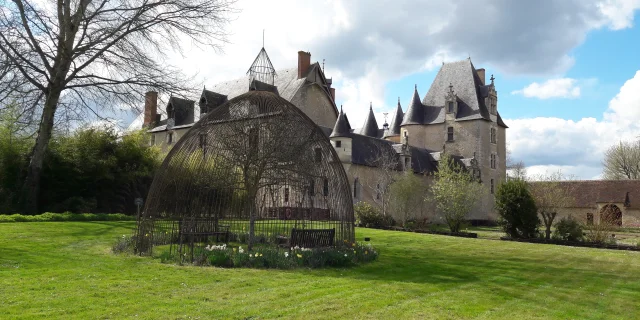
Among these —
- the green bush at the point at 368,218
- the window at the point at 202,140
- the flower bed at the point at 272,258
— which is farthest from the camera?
the green bush at the point at 368,218

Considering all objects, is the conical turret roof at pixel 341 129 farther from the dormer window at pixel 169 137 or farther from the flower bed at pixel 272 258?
the flower bed at pixel 272 258

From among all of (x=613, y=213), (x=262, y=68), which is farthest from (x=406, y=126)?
(x=262, y=68)

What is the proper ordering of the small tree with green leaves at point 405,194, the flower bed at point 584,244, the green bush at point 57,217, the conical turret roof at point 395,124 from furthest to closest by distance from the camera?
1. the conical turret roof at point 395,124
2. the small tree with green leaves at point 405,194
3. the flower bed at point 584,244
4. the green bush at point 57,217

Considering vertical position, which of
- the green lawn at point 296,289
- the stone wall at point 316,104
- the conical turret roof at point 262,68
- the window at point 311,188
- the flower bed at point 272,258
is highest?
the stone wall at point 316,104

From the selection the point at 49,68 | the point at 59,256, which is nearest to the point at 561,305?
the point at 59,256

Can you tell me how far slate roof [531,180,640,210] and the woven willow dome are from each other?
34196 mm

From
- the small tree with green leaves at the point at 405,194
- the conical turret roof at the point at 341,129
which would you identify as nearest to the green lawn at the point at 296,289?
the small tree with green leaves at the point at 405,194

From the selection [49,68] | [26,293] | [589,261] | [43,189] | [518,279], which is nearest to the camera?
[26,293]

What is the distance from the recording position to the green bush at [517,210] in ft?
84.1

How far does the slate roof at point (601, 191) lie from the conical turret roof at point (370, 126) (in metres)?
17.8

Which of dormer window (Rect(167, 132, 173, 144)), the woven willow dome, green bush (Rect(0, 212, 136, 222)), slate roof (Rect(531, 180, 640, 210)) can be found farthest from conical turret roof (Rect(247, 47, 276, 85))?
slate roof (Rect(531, 180, 640, 210))

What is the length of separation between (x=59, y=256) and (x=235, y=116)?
513 cm

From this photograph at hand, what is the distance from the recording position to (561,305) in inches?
330

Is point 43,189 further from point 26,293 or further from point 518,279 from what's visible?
point 518,279
